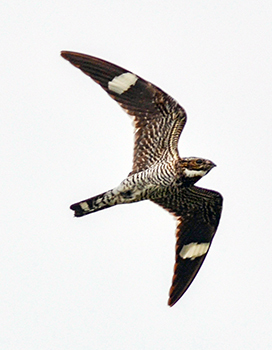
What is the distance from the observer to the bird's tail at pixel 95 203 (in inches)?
525

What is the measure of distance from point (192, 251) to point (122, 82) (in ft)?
8.06

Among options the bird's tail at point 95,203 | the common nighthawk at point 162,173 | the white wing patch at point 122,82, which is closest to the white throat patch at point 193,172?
the common nighthawk at point 162,173

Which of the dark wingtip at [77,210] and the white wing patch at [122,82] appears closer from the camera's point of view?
the dark wingtip at [77,210]

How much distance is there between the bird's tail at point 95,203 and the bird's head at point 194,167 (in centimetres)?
95

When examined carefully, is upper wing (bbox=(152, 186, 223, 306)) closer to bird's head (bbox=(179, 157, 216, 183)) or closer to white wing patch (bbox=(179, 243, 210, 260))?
white wing patch (bbox=(179, 243, 210, 260))

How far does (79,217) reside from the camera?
44.4 feet

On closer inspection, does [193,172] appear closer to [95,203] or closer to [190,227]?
[190,227]

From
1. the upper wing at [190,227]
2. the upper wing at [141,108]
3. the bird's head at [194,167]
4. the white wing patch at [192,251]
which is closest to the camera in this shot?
the bird's head at [194,167]

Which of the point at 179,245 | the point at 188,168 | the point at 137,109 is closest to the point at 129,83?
the point at 137,109

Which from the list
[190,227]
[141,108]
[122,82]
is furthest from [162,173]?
[122,82]

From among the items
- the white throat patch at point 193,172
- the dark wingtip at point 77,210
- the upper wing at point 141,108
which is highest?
the upper wing at point 141,108

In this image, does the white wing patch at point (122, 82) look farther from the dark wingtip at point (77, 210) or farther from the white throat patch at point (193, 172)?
the dark wingtip at point (77, 210)

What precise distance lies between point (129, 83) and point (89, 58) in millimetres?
616

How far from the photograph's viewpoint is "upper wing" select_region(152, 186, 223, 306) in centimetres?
1385
